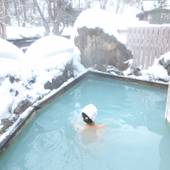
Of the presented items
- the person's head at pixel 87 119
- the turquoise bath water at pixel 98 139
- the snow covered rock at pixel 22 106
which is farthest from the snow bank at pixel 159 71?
the snow covered rock at pixel 22 106

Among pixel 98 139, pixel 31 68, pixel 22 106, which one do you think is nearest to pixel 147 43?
pixel 31 68

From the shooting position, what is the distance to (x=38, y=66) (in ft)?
19.3

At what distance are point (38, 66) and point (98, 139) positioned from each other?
2872 millimetres

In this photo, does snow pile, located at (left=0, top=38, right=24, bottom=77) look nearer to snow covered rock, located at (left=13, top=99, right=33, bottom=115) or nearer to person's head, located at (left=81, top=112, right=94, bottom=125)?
snow covered rock, located at (left=13, top=99, right=33, bottom=115)

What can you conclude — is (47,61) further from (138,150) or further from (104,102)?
(138,150)

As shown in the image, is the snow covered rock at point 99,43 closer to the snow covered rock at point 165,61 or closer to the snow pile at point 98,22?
the snow pile at point 98,22

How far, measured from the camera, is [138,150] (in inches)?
143

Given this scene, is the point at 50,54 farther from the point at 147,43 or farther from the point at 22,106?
the point at 147,43

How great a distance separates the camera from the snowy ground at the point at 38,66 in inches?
181

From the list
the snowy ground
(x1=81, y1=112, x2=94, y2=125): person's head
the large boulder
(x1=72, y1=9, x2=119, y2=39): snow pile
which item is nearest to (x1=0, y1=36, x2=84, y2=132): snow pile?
the snowy ground

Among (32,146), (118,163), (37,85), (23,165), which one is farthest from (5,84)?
(118,163)

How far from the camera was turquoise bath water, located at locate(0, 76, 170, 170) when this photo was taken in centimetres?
333

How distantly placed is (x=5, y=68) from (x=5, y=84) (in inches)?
16.8

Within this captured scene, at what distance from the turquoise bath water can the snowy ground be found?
0.55m
